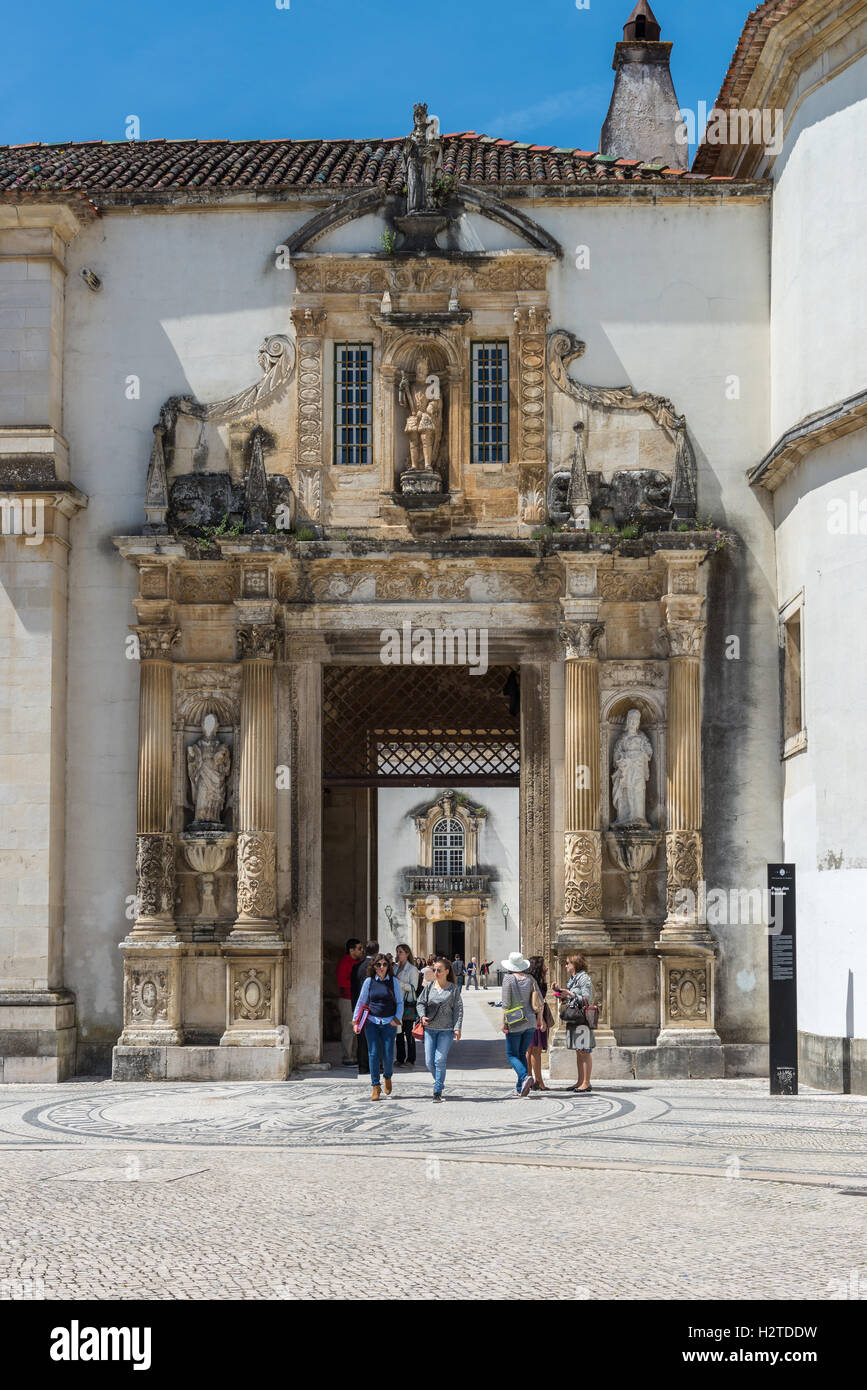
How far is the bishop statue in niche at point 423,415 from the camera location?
18875mm

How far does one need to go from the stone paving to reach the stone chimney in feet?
58.4

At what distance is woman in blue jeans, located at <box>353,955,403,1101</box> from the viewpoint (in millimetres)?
15586

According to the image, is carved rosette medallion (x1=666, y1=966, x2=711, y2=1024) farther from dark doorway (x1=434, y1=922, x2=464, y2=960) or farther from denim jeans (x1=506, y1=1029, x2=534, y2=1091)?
dark doorway (x1=434, y1=922, x2=464, y2=960)

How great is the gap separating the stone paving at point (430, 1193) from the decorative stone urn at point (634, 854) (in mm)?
2236

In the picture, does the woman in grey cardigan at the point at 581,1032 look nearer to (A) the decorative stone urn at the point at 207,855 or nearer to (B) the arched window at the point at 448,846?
(A) the decorative stone urn at the point at 207,855

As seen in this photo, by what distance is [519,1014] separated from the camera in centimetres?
1582

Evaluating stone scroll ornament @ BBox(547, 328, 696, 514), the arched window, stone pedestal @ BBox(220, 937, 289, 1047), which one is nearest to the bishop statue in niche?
stone scroll ornament @ BBox(547, 328, 696, 514)

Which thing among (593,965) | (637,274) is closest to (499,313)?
(637,274)

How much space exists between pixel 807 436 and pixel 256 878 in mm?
7452

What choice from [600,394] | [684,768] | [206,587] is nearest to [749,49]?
[600,394]

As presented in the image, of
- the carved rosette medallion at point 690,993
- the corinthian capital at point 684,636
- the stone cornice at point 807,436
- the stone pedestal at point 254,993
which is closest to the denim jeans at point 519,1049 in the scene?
the carved rosette medallion at point 690,993

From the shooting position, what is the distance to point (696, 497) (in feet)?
62.0

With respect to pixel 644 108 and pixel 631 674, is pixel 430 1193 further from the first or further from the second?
pixel 644 108

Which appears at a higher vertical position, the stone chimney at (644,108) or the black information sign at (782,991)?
the stone chimney at (644,108)
